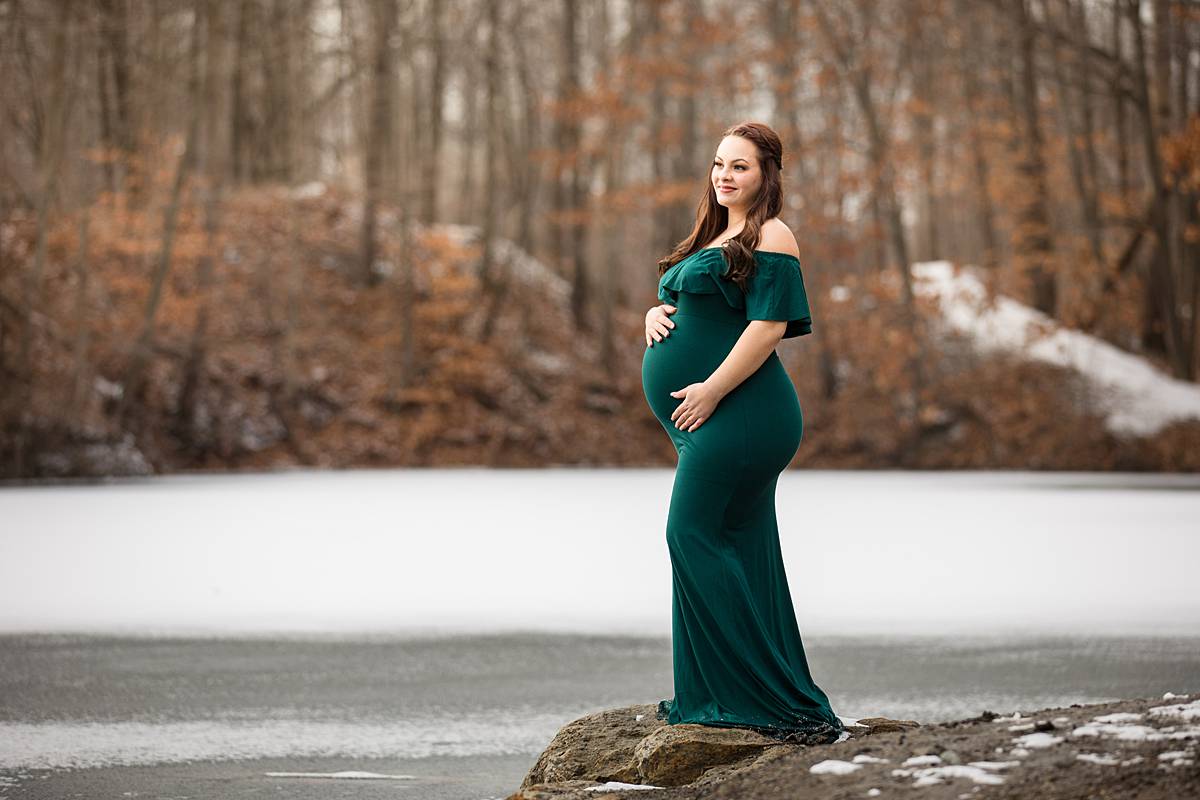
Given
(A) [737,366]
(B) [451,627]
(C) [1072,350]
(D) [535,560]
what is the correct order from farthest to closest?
1. (C) [1072,350]
2. (D) [535,560]
3. (B) [451,627]
4. (A) [737,366]

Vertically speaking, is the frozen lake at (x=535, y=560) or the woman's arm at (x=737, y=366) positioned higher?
the woman's arm at (x=737, y=366)

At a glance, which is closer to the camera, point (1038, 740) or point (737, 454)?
point (1038, 740)

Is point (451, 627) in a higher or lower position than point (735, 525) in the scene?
lower

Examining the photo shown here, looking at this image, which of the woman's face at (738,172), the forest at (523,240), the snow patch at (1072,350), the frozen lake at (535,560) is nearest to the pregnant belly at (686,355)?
the woman's face at (738,172)

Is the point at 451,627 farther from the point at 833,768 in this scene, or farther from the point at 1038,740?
the point at 1038,740

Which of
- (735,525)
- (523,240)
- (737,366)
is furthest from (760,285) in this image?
(523,240)

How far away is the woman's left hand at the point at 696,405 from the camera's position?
474cm

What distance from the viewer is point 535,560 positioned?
43.0ft

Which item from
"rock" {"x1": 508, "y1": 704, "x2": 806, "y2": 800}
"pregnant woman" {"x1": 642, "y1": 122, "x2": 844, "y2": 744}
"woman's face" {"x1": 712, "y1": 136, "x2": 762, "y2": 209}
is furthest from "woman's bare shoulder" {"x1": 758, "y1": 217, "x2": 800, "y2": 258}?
"rock" {"x1": 508, "y1": 704, "x2": 806, "y2": 800}

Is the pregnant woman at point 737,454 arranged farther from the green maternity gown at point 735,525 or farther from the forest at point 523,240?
the forest at point 523,240

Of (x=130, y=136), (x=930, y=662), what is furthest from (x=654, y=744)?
(x=130, y=136)

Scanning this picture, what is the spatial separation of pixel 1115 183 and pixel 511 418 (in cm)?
1729

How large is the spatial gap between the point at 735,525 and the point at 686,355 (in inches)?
23.9

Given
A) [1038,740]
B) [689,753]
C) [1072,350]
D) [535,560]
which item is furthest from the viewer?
[1072,350]
